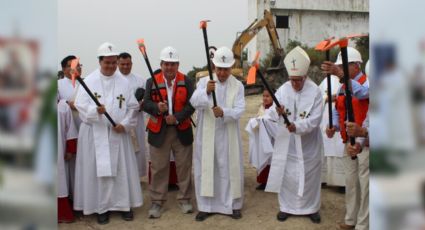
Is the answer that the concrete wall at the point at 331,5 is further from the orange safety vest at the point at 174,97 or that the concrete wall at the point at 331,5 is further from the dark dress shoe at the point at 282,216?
the dark dress shoe at the point at 282,216

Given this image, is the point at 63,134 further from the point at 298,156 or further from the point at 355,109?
the point at 355,109

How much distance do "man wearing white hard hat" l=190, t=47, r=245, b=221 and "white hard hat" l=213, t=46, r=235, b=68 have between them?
0.20ft

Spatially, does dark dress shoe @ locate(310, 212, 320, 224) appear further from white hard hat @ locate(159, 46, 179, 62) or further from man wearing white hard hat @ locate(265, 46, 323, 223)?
white hard hat @ locate(159, 46, 179, 62)

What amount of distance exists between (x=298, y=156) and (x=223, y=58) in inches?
59.2

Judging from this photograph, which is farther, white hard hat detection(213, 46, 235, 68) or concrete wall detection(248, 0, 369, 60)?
concrete wall detection(248, 0, 369, 60)

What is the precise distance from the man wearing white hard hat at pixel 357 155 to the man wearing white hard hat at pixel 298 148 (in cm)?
38

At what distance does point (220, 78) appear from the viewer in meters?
6.09

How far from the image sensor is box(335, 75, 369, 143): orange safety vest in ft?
16.7

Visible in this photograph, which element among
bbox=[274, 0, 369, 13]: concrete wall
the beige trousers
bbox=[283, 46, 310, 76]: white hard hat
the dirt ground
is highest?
bbox=[274, 0, 369, 13]: concrete wall

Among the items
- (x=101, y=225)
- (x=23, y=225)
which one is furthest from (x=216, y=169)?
(x=23, y=225)

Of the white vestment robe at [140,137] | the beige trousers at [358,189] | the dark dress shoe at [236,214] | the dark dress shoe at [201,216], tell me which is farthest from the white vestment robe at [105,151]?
the beige trousers at [358,189]

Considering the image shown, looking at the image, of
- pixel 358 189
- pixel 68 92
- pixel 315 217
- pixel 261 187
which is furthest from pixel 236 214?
pixel 68 92

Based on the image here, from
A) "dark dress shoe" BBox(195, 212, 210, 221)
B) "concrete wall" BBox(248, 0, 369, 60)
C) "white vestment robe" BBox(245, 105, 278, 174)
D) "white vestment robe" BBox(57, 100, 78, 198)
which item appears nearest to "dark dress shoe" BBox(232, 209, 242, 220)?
"dark dress shoe" BBox(195, 212, 210, 221)

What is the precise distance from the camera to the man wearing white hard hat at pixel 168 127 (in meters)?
6.11
